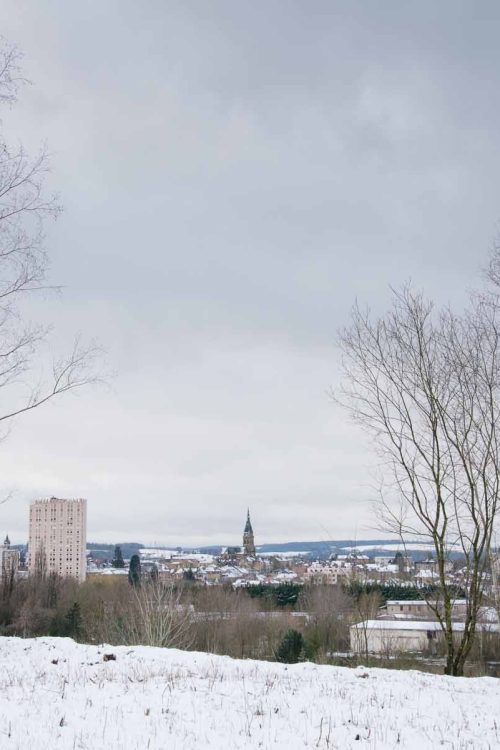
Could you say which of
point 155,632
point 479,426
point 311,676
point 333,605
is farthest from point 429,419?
point 333,605

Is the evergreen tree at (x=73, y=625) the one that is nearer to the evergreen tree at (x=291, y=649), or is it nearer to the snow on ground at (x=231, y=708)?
the evergreen tree at (x=291, y=649)

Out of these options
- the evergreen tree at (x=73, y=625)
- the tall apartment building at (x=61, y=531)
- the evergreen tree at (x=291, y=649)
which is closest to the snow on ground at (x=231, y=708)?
the evergreen tree at (x=291, y=649)

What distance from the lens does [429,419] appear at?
11.0m

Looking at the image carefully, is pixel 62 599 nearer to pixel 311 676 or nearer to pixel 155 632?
pixel 155 632

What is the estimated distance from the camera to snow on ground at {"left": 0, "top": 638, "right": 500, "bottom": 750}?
540 cm

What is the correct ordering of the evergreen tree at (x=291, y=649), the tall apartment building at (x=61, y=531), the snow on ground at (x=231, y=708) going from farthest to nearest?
the tall apartment building at (x=61, y=531)
the evergreen tree at (x=291, y=649)
the snow on ground at (x=231, y=708)

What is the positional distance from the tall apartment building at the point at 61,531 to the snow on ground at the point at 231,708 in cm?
16106

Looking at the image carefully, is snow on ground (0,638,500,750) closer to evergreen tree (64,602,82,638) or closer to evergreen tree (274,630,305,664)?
evergreen tree (274,630,305,664)

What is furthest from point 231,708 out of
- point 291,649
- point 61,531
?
point 61,531

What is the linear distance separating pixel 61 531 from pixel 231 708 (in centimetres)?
17142

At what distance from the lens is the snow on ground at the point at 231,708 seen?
540cm

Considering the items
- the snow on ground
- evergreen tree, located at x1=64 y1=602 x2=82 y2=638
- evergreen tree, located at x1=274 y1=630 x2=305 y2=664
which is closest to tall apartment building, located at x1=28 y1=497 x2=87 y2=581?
evergreen tree, located at x1=64 y1=602 x2=82 y2=638

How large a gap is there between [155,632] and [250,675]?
12243mm

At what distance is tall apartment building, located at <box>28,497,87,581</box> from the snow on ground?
161 meters
